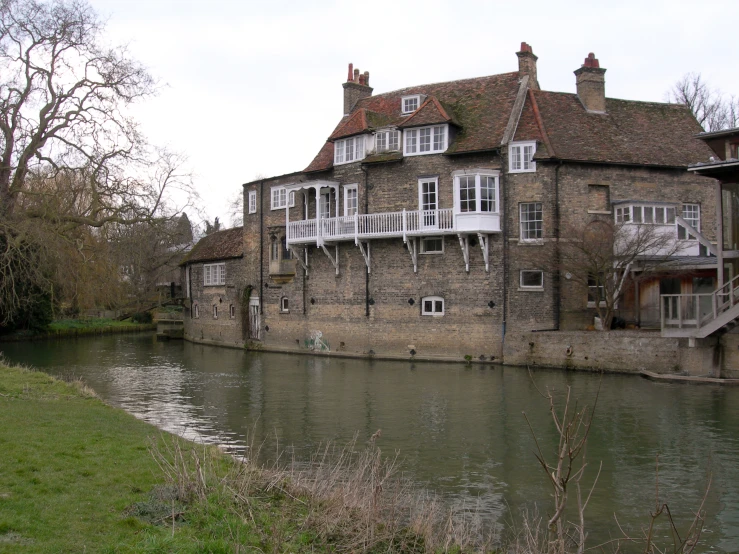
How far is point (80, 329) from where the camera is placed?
1751 inches

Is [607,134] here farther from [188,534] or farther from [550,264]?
[188,534]

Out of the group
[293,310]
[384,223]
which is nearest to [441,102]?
[384,223]

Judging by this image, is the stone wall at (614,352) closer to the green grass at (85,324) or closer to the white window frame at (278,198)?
the white window frame at (278,198)

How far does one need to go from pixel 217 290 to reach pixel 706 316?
26.1 m

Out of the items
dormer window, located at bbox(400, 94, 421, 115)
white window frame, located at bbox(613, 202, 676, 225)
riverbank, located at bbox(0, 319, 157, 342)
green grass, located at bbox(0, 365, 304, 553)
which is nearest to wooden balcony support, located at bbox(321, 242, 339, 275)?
dormer window, located at bbox(400, 94, 421, 115)

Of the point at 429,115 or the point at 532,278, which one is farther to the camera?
the point at 429,115

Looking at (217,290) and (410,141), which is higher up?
(410,141)

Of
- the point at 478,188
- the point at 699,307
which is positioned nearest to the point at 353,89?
the point at 478,188

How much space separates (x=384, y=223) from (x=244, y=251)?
417 inches

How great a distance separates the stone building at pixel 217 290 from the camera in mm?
37188

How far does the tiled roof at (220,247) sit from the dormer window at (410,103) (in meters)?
12.0

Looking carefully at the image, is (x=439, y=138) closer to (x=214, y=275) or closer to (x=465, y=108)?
(x=465, y=108)

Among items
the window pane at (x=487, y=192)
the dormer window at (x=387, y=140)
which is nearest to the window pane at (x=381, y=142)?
the dormer window at (x=387, y=140)

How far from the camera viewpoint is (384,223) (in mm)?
28641
